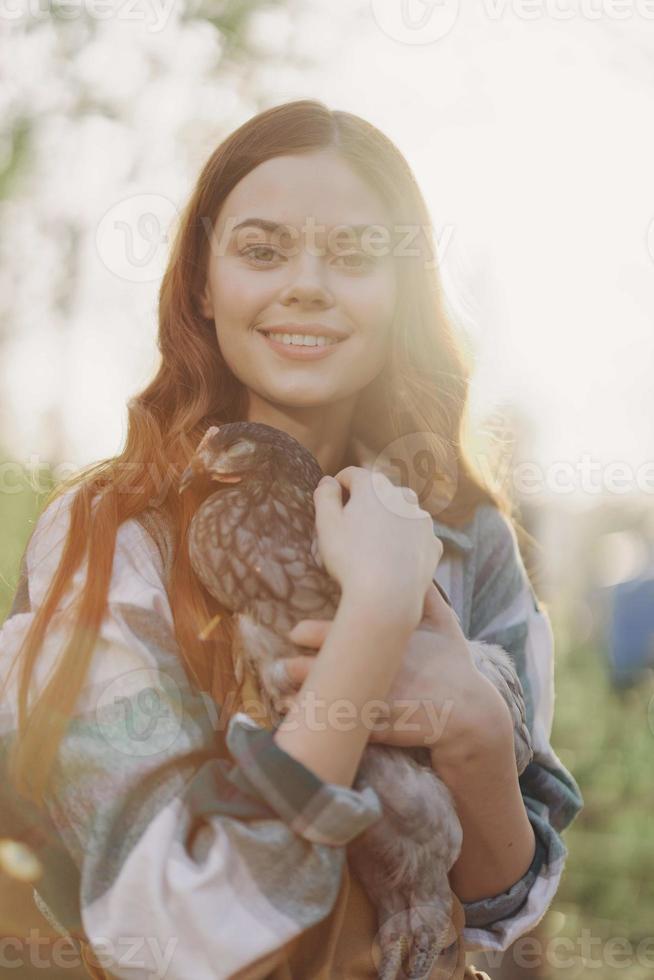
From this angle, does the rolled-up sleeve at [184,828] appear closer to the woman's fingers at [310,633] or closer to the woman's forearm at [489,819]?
the woman's fingers at [310,633]

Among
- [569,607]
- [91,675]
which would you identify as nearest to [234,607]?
[91,675]

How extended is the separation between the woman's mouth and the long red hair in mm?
161

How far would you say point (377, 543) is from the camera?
4.29 feet

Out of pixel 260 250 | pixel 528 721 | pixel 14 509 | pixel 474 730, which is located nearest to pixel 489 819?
pixel 474 730

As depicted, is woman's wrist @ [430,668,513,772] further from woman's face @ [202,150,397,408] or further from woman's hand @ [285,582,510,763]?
woman's face @ [202,150,397,408]

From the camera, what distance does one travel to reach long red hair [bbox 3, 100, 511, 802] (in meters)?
1.29

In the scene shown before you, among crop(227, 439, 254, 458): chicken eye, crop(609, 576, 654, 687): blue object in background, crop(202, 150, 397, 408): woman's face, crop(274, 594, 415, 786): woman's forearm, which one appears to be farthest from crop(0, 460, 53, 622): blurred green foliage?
crop(609, 576, 654, 687): blue object in background

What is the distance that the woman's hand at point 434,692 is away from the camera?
1.27m

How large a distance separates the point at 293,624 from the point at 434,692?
241 mm

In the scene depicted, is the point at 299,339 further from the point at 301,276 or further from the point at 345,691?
the point at 345,691

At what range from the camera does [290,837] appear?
1143mm

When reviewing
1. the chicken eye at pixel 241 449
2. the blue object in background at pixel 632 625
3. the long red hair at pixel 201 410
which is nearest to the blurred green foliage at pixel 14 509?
the long red hair at pixel 201 410

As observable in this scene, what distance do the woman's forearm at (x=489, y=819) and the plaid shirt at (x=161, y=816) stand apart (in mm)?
246

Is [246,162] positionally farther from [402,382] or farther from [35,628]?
[35,628]
